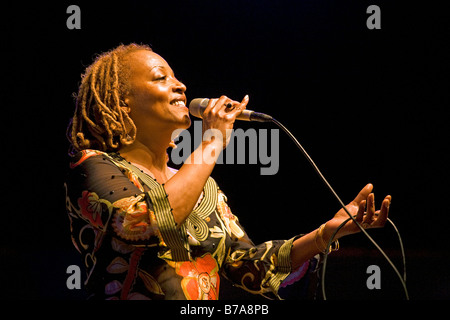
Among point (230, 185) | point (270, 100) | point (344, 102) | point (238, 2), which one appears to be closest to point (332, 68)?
point (344, 102)

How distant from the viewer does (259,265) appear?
1427mm

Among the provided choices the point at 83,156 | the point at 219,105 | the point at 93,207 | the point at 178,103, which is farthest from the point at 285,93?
the point at 93,207

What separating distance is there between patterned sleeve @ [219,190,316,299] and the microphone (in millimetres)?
314

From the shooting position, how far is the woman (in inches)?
42.1

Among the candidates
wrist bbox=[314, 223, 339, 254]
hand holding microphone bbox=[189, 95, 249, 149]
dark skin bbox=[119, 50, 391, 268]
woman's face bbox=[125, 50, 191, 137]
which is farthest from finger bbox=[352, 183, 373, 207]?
woman's face bbox=[125, 50, 191, 137]

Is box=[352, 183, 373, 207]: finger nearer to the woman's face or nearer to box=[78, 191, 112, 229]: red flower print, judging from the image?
the woman's face

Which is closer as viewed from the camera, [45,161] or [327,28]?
[45,161]

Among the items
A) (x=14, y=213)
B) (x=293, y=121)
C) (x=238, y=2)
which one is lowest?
(x=14, y=213)

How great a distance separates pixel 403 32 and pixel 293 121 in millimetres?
683

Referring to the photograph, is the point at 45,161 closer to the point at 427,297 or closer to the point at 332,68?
the point at 332,68

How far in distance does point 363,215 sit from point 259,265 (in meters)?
0.37

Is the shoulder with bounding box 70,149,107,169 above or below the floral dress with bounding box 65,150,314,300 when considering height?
above

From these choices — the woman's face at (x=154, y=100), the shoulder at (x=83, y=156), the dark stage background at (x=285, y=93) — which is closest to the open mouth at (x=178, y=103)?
the woman's face at (x=154, y=100)

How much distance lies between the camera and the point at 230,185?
Answer: 2.58 meters
